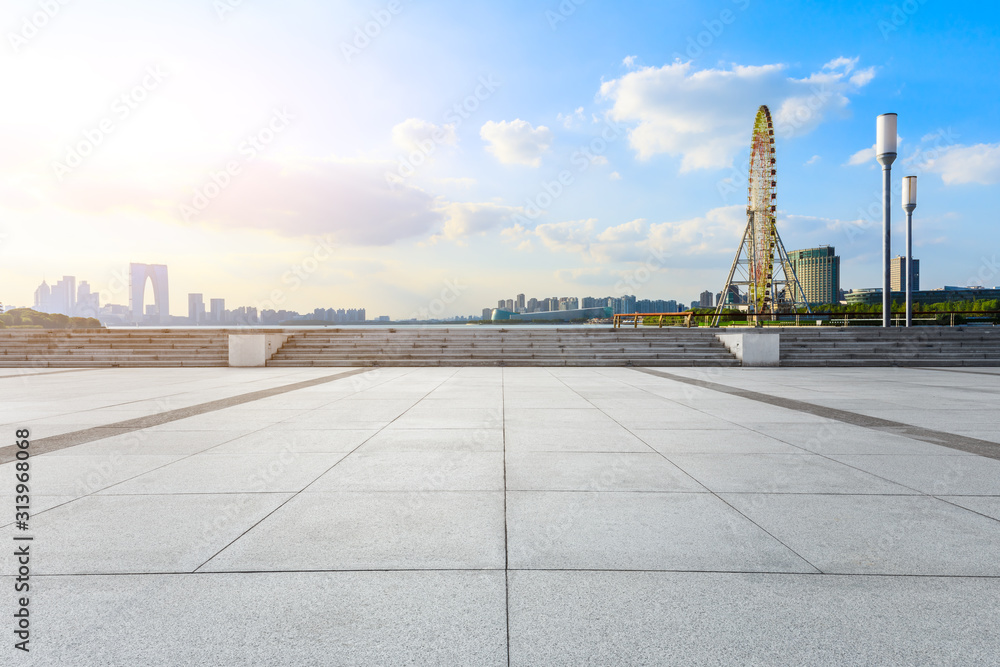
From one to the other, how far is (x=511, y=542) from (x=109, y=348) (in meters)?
22.8

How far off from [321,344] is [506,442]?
1621 cm

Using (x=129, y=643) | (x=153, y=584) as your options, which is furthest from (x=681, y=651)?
(x=153, y=584)

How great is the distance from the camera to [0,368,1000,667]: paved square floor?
92.5 inches

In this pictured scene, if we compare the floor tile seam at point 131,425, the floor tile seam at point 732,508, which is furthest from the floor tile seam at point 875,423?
the floor tile seam at point 131,425

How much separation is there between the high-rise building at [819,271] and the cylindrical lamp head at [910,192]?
85527mm

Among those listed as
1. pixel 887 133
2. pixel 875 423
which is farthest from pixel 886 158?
pixel 875 423

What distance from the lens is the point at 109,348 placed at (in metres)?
20.1

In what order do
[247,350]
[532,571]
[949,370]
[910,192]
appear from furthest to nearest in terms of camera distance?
1. [910,192]
2. [247,350]
3. [949,370]
4. [532,571]

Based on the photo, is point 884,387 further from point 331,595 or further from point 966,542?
point 331,595

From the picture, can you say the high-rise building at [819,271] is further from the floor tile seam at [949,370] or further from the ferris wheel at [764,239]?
the floor tile seam at [949,370]

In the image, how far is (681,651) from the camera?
2.26m

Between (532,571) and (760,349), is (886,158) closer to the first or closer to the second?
(760,349)

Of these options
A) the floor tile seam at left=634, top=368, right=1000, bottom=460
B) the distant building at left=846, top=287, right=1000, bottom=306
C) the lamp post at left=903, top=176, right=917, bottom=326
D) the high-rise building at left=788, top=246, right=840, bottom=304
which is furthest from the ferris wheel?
the distant building at left=846, top=287, right=1000, bottom=306

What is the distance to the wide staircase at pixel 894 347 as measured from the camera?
714 inches
